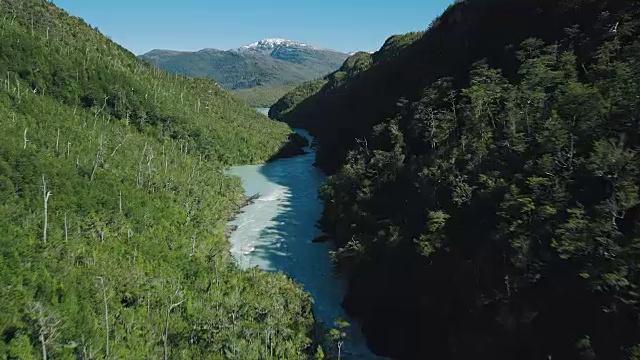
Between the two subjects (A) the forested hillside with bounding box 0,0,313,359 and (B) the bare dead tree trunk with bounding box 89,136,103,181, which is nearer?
(A) the forested hillside with bounding box 0,0,313,359

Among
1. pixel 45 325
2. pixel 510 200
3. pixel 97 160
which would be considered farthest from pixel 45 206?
pixel 510 200

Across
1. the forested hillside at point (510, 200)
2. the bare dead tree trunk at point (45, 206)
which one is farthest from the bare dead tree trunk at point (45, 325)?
the forested hillside at point (510, 200)

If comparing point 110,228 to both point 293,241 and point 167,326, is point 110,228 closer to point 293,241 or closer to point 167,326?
point 167,326

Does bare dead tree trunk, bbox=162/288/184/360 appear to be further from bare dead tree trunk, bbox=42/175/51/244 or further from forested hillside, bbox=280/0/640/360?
forested hillside, bbox=280/0/640/360

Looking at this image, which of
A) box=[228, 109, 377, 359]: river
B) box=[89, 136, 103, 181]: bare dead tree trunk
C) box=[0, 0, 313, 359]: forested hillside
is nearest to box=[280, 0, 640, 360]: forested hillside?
box=[228, 109, 377, 359]: river

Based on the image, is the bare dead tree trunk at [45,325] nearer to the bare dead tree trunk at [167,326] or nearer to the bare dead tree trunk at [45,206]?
the bare dead tree trunk at [167,326]

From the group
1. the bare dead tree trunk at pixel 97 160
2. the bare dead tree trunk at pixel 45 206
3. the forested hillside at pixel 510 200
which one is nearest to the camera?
the forested hillside at pixel 510 200
